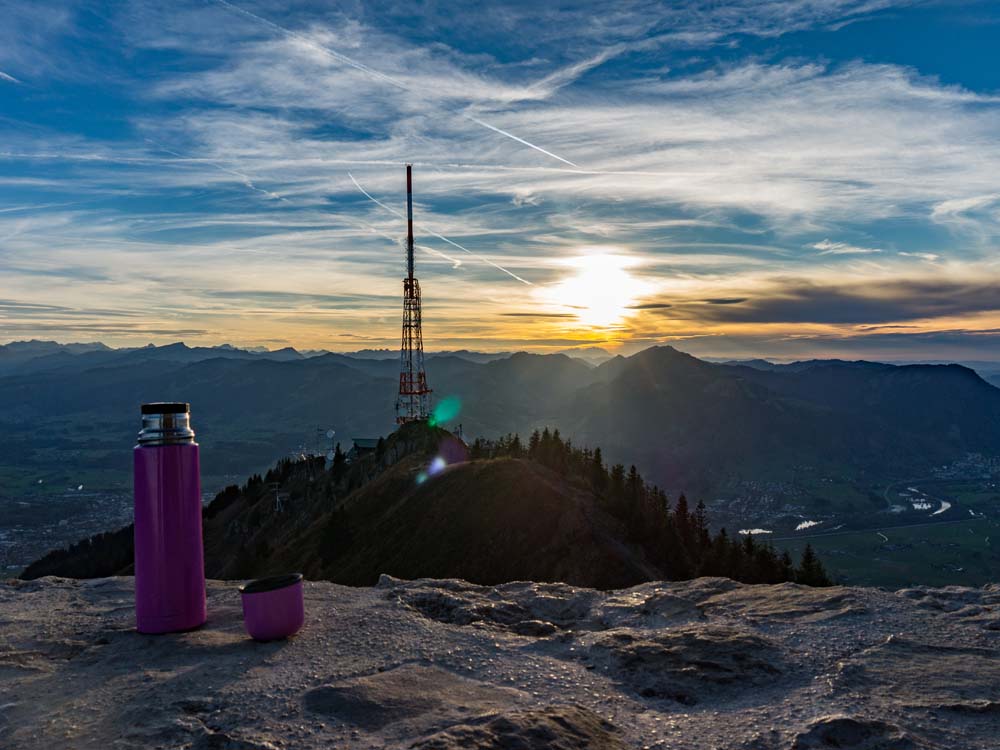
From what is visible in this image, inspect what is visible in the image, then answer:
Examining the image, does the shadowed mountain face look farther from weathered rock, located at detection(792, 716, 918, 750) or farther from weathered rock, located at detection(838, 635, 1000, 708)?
weathered rock, located at detection(792, 716, 918, 750)

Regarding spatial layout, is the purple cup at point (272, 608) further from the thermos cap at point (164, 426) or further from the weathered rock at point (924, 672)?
the weathered rock at point (924, 672)

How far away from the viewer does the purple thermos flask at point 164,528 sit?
852 centimetres

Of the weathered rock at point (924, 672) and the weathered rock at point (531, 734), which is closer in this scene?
the weathered rock at point (531, 734)

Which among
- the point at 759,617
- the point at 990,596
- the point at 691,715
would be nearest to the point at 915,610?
the point at 990,596

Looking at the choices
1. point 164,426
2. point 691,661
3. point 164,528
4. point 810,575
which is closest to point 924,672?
point 691,661

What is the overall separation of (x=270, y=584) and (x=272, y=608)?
304 millimetres

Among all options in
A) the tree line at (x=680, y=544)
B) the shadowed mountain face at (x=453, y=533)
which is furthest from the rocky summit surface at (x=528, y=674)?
the tree line at (x=680, y=544)

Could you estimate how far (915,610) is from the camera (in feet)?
28.4

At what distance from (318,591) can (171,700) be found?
4.26m

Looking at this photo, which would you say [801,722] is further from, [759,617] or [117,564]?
[117,564]

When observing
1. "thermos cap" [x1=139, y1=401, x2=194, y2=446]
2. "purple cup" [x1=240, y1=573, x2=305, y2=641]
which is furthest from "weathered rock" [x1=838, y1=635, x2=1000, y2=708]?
"thermos cap" [x1=139, y1=401, x2=194, y2=446]

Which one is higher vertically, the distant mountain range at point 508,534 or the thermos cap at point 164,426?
the thermos cap at point 164,426

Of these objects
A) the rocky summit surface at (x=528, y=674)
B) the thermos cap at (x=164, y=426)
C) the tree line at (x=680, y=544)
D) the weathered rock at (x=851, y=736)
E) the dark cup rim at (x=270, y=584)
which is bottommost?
the tree line at (x=680, y=544)

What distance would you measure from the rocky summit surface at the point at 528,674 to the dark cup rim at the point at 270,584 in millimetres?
674
